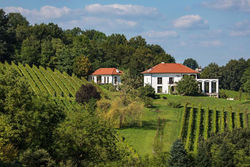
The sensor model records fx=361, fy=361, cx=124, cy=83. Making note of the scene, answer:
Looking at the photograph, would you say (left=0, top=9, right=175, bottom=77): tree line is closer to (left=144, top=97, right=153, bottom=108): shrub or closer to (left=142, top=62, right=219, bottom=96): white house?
(left=142, top=62, right=219, bottom=96): white house

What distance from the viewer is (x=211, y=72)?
83.8 metres

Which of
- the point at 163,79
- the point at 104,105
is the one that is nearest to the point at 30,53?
the point at 163,79

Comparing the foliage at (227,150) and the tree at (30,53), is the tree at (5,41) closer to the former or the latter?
the tree at (30,53)

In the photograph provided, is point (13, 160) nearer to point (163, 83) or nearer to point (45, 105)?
point (45, 105)

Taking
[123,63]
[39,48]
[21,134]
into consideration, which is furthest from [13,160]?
[123,63]

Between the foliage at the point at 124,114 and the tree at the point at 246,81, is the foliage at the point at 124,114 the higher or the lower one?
the lower one

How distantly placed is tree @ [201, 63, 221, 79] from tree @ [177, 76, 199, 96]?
24414 mm

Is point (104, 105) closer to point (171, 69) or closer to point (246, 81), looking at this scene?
point (171, 69)

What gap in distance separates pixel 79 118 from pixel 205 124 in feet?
59.1

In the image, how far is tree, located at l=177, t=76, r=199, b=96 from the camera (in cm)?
5619

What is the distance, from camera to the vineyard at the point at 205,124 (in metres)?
34.0

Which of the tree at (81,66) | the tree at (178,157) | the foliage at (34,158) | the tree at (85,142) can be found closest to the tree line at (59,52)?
the tree at (81,66)

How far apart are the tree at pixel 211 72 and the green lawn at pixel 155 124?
2688 centimetres

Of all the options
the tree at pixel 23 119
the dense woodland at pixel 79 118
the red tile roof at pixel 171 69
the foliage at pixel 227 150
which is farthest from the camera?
the red tile roof at pixel 171 69
